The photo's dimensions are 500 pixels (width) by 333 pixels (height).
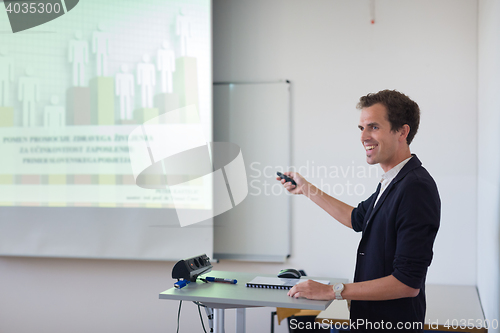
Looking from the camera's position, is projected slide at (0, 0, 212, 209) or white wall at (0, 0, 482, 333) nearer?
white wall at (0, 0, 482, 333)

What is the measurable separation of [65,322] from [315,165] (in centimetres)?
242

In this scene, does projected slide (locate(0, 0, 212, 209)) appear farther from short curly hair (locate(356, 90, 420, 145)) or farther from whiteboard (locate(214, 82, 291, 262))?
short curly hair (locate(356, 90, 420, 145))

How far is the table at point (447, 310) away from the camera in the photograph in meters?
2.24

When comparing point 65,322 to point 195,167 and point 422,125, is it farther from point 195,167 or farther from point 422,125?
point 422,125

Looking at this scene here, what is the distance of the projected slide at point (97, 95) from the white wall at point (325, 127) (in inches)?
14.3

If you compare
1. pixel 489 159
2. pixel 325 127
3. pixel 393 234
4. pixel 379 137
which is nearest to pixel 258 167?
pixel 325 127

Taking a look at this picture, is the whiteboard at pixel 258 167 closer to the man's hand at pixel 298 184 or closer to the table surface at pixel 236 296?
the man's hand at pixel 298 184

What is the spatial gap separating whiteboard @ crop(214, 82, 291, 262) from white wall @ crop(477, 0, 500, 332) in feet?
4.29

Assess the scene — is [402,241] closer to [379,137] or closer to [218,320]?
[379,137]

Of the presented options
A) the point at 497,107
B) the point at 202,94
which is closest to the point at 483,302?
the point at 497,107

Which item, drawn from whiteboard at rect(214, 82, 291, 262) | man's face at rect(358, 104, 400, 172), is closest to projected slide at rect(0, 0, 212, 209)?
whiteboard at rect(214, 82, 291, 262)

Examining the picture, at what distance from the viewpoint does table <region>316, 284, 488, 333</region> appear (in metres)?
2.24

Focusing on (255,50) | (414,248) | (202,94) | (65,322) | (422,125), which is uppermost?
(255,50)

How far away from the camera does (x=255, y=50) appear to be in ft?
11.2
